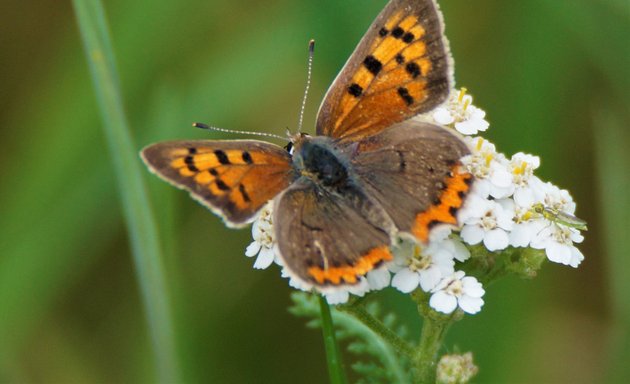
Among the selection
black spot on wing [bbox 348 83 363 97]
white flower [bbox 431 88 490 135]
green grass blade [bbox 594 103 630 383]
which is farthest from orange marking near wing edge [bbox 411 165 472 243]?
green grass blade [bbox 594 103 630 383]

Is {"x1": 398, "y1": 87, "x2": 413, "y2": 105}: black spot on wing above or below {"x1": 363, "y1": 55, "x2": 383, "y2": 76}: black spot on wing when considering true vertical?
below

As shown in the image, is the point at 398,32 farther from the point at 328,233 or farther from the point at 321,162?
the point at 328,233

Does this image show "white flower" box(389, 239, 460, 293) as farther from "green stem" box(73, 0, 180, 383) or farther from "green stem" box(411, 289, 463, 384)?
"green stem" box(73, 0, 180, 383)

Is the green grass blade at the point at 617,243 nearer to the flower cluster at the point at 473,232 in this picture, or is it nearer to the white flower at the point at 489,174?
the flower cluster at the point at 473,232

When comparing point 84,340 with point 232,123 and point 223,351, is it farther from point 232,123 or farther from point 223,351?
point 232,123

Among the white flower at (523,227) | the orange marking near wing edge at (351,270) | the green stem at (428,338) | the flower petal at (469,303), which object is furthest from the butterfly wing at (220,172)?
the white flower at (523,227)
